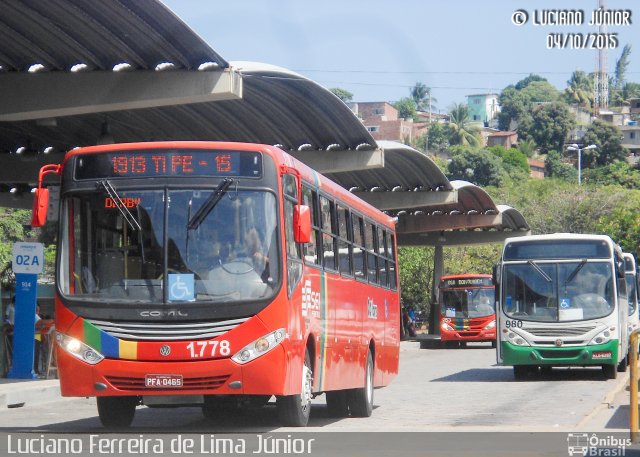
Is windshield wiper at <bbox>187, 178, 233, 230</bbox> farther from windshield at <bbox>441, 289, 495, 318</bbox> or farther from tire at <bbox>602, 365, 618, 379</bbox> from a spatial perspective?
windshield at <bbox>441, 289, 495, 318</bbox>

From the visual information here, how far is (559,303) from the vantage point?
88.2 feet

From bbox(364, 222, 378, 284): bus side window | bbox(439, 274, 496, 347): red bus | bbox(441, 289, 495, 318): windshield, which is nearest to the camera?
bbox(364, 222, 378, 284): bus side window

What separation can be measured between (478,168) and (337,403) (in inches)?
4701

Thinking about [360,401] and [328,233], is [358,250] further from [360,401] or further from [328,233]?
[360,401]

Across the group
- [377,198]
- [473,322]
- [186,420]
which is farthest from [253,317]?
[473,322]

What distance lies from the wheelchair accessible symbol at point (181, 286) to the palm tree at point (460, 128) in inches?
6023

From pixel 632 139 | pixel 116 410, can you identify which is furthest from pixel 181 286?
pixel 632 139

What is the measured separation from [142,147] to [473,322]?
3892 cm

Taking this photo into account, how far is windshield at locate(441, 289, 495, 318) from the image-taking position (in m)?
51.9

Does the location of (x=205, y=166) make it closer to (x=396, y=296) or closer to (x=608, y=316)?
(x=396, y=296)

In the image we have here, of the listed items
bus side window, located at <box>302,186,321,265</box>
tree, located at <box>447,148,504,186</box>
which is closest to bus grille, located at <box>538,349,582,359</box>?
bus side window, located at <box>302,186,321,265</box>

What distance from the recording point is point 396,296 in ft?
71.3

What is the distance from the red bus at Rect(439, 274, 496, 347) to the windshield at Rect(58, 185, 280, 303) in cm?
3866

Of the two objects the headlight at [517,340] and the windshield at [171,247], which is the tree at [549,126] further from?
the windshield at [171,247]
